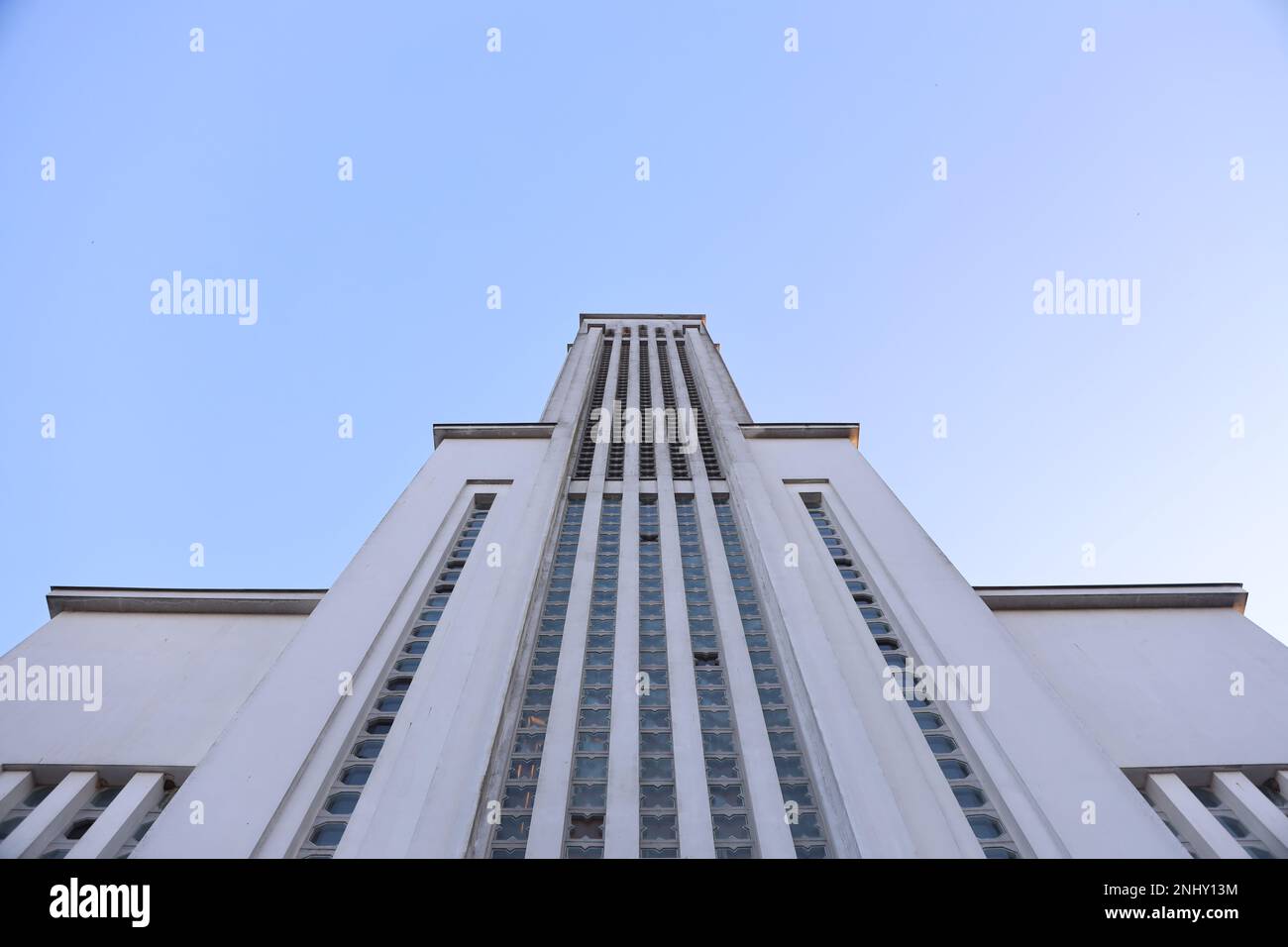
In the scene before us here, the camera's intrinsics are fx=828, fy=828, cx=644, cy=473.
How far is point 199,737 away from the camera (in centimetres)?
1778

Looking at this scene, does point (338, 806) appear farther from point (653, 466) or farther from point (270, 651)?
point (653, 466)

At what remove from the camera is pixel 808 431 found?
3241cm

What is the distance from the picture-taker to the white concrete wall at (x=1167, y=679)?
17.4 metres

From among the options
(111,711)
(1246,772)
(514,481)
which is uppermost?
(514,481)

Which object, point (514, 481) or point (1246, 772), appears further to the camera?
point (514, 481)

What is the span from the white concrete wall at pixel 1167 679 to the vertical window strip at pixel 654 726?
946 cm

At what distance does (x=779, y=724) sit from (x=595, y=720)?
3464 mm

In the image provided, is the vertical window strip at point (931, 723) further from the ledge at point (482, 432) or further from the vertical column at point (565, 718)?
the ledge at point (482, 432)

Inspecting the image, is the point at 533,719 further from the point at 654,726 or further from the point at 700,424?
the point at 700,424

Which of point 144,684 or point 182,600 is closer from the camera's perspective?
point 144,684

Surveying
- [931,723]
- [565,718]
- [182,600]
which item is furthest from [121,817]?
[931,723]
